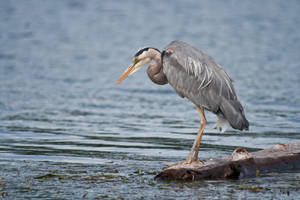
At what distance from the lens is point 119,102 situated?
14.6m

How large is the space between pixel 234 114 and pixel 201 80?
2.16 feet

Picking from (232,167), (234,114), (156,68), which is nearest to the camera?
(232,167)

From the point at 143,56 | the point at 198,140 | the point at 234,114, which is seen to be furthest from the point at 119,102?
the point at 234,114

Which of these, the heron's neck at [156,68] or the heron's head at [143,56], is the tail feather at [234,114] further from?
the heron's head at [143,56]

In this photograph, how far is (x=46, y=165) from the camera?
833 cm

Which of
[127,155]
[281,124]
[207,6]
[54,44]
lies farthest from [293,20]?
[127,155]

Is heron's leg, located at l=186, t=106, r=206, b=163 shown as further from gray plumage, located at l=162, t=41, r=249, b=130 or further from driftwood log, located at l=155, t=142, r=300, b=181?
driftwood log, located at l=155, t=142, r=300, b=181

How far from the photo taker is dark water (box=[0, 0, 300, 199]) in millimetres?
7250

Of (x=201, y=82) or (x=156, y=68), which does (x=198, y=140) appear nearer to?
(x=201, y=82)

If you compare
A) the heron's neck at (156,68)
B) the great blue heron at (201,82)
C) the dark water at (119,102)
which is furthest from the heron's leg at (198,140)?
the heron's neck at (156,68)

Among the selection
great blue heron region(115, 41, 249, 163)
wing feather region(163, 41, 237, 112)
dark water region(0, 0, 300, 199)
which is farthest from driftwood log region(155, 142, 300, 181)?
wing feather region(163, 41, 237, 112)

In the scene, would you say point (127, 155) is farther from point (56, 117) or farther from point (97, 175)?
point (56, 117)

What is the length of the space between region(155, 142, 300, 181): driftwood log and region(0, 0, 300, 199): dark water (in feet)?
0.61

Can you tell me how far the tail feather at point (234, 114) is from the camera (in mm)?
7922
